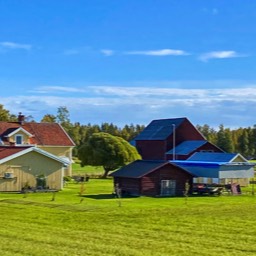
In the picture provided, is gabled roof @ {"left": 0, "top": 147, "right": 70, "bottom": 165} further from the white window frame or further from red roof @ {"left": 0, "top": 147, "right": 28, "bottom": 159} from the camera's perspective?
the white window frame

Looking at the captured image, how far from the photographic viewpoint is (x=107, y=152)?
61.0 m

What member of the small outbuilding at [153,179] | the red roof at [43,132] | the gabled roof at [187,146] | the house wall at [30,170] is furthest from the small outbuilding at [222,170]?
the red roof at [43,132]

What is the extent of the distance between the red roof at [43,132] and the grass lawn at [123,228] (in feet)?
75.7

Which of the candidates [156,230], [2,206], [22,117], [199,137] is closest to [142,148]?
[199,137]

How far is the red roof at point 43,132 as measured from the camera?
184 feet

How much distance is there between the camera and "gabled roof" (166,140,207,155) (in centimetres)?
6378

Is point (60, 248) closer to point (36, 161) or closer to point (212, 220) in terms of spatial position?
point (212, 220)

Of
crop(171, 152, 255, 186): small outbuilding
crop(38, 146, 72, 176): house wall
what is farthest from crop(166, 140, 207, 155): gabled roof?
crop(38, 146, 72, 176): house wall

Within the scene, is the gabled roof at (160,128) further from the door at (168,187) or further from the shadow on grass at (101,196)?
the shadow on grass at (101,196)

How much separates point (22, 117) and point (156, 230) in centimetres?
3955

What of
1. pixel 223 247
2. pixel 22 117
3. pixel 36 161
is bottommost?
pixel 223 247

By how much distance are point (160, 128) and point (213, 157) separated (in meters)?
17.6

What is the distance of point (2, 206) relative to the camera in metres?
29.4

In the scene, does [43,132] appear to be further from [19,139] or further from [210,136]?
[210,136]
